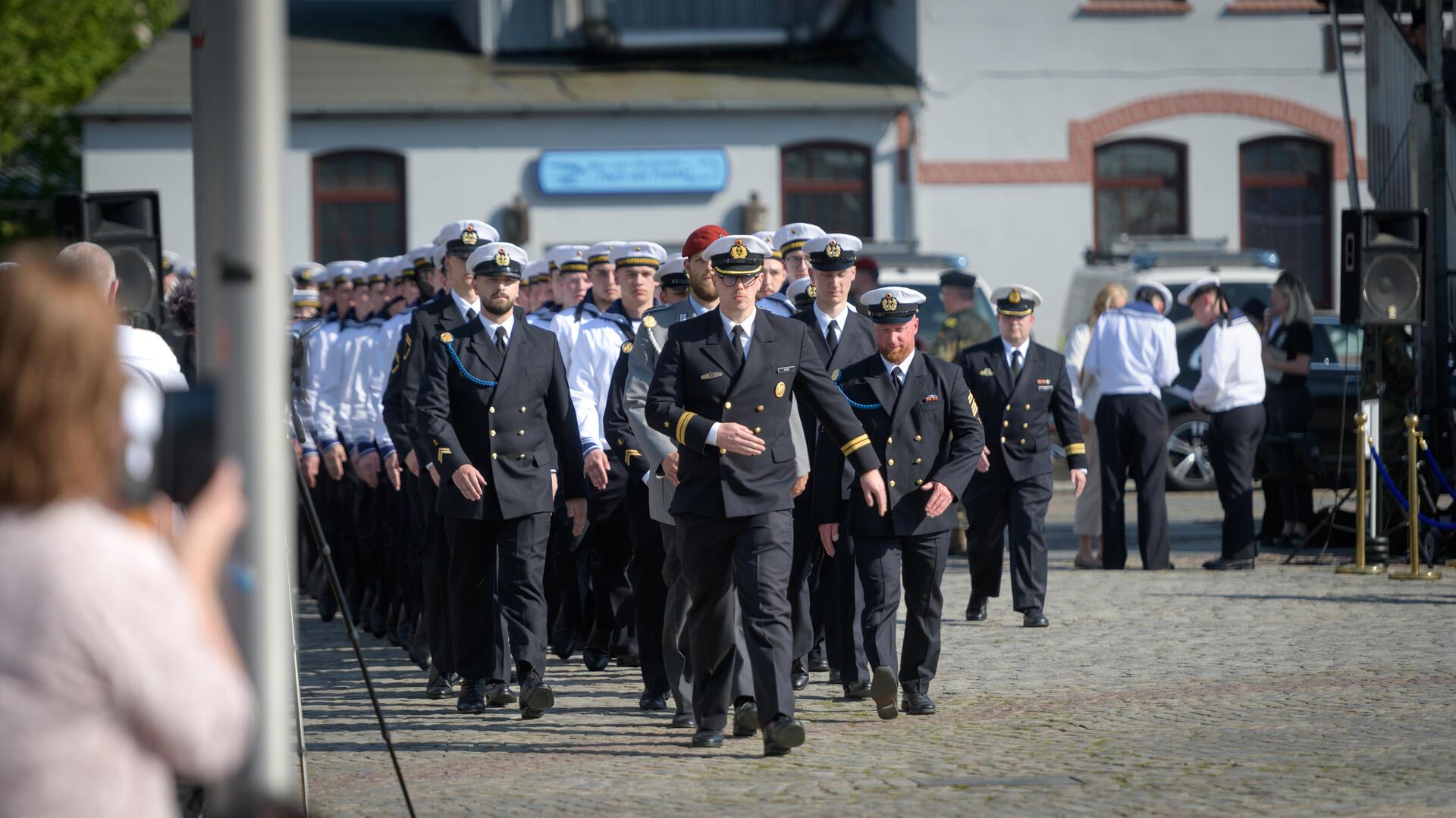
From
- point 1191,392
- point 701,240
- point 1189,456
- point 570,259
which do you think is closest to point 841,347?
point 701,240

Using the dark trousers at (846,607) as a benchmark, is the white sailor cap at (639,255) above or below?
above

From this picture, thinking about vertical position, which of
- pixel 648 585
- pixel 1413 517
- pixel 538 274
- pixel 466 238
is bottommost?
pixel 1413 517

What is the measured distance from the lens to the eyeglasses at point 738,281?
7.86m

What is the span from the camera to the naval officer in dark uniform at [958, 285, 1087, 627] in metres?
11.5

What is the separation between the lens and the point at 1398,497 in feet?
44.6

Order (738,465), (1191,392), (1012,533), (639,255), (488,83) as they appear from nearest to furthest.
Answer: (738,465) → (639,255) → (1012,533) → (1191,392) → (488,83)

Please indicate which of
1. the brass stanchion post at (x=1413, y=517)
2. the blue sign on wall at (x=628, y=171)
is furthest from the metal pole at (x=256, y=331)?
the blue sign on wall at (x=628, y=171)

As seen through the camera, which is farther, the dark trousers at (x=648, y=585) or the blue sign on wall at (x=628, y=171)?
the blue sign on wall at (x=628, y=171)

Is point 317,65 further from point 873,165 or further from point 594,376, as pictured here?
point 594,376

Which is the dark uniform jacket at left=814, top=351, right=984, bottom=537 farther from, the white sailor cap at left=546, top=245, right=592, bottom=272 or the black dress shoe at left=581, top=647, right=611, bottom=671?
the white sailor cap at left=546, top=245, right=592, bottom=272

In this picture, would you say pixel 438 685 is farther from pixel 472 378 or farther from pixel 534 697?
pixel 472 378

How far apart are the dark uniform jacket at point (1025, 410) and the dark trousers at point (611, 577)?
258 cm

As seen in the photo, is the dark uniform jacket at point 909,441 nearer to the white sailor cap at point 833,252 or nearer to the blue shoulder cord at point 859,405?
the blue shoulder cord at point 859,405

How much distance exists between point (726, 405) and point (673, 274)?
213cm
